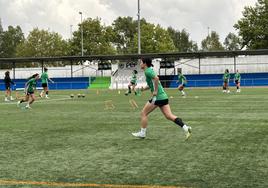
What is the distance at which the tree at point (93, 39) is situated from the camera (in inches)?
3538

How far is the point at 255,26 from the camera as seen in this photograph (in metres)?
74.2

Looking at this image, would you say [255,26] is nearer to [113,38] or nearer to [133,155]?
[113,38]

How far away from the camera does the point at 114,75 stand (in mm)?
65062

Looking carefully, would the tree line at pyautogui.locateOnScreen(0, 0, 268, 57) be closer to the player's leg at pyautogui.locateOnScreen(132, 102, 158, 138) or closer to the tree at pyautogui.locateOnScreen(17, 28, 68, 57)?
the tree at pyautogui.locateOnScreen(17, 28, 68, 57)

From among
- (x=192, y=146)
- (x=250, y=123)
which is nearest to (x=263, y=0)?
(x=250, y=123)

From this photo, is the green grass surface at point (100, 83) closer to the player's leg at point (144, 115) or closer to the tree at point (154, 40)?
the tree at point (154, 40)

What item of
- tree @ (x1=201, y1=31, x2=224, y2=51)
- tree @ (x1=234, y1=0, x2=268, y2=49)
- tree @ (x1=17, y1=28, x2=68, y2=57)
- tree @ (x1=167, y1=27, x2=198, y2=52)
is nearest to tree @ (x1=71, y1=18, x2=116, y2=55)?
tree @ (x1=17, y1=28, x2=68, y2=57)

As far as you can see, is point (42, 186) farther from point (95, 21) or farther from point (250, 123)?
point (95, 21)

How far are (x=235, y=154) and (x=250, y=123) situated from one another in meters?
5.87

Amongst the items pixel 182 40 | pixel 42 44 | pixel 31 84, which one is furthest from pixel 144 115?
pixel 182 40

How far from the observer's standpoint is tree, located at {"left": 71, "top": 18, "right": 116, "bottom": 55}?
295 ft

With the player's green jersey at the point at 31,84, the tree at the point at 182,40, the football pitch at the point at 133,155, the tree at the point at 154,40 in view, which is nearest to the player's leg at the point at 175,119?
the football pitch at the point at 133,155

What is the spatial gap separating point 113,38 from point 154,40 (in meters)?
10.2

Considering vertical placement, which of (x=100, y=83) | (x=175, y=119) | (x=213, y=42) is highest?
(x=213, y=42)
